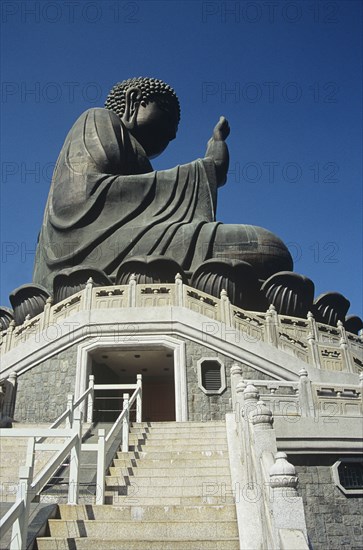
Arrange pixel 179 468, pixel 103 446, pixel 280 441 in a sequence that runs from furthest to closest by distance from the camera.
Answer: pixel 280 441
pixel 179 468
pixel 103 446

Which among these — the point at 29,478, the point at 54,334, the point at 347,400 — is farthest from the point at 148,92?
the point at 29,478

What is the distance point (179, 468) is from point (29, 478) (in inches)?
124

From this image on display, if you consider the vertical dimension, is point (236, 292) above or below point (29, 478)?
above

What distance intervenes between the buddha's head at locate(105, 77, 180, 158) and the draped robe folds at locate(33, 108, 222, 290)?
1.67 m

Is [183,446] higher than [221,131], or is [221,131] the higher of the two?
[221,131]

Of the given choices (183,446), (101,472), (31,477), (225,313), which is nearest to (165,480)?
(101,472)

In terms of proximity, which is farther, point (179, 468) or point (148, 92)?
point (148, 92)

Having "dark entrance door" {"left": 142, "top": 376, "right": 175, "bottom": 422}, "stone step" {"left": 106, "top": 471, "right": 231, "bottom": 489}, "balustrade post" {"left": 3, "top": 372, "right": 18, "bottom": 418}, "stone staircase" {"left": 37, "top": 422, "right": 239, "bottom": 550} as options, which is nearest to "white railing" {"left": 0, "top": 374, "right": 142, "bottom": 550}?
"stone staircase" {"left": 37, "top": 422, "right": 239, "bottom": 550}

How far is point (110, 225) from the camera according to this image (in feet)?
56.3

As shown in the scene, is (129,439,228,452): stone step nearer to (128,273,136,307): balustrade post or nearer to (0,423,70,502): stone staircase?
(0,423,70,502): stone staircase

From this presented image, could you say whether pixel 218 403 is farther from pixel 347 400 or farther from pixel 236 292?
pixel 236 292

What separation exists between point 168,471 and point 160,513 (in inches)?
60.0

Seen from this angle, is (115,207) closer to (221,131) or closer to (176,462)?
(221,131)

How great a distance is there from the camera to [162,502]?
5.75 metres
